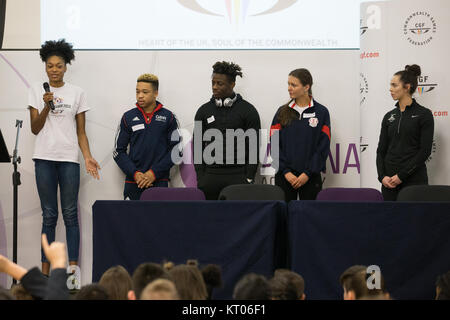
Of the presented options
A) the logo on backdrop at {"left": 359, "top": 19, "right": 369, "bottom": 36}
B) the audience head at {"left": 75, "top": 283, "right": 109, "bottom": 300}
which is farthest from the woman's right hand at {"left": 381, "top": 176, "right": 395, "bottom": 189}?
the audience head at {"left": 75, "top": 283, "right": 109, "bottom": 300}

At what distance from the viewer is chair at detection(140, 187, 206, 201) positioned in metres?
4.84

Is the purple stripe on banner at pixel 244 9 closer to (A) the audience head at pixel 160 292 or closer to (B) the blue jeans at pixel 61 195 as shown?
(B) the blue jeans at pixel 61 195

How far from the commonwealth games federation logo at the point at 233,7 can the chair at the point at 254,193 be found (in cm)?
224

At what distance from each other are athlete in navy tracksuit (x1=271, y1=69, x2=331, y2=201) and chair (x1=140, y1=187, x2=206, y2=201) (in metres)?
1.14

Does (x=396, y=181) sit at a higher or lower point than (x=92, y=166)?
lower

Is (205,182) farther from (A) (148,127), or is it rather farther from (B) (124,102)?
(B) (124,102)

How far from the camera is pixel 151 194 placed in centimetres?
485

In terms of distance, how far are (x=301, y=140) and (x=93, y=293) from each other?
3.84 m

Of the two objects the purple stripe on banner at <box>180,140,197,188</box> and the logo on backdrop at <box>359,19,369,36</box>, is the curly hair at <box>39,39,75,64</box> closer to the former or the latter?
the purple stripe on banner at <box>180,140,197,188</box>

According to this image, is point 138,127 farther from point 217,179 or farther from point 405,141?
point 405,141

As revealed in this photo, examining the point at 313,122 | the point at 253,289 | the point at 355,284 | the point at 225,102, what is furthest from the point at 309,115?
the point at 253,289

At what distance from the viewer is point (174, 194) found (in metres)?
4.85

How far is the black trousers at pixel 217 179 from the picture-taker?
19.0 ft

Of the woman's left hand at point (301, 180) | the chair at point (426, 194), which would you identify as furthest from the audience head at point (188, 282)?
the woman's left hand at point (301, 180)
